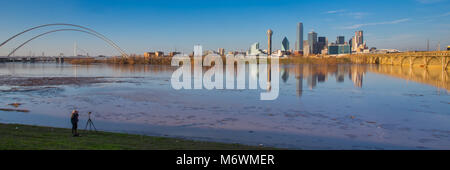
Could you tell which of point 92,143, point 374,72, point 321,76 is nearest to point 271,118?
point 92,143

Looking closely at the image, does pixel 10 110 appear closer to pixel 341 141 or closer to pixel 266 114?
pixel 266 114

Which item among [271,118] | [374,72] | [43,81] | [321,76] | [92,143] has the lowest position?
[271,118]

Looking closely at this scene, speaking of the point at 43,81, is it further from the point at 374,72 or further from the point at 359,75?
the point at 374,72

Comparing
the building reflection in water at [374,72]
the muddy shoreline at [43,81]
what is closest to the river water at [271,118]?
the building reflection in water at [374,72]

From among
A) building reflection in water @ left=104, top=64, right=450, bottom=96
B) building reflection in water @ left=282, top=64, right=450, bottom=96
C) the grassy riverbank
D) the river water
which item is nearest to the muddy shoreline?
the river water

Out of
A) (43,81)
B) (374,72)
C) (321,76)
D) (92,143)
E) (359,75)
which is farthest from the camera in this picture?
(374,72)

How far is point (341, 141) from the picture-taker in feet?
49.0

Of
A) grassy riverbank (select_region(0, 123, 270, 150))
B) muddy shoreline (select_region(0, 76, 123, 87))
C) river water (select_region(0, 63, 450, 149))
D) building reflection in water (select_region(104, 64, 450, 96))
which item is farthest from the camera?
building reflection in water (select_region(104, 64, 450, 96))

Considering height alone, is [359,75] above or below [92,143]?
above

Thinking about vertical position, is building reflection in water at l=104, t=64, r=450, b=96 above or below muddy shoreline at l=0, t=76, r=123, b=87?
above

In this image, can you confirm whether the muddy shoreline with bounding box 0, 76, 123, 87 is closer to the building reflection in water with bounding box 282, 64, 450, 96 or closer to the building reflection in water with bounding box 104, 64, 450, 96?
the building reflection in water with bounding box 104, 64, 450, 96

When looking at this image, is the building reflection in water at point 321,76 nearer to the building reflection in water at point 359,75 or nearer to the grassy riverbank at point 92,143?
the building reflection in water at point 359,75
